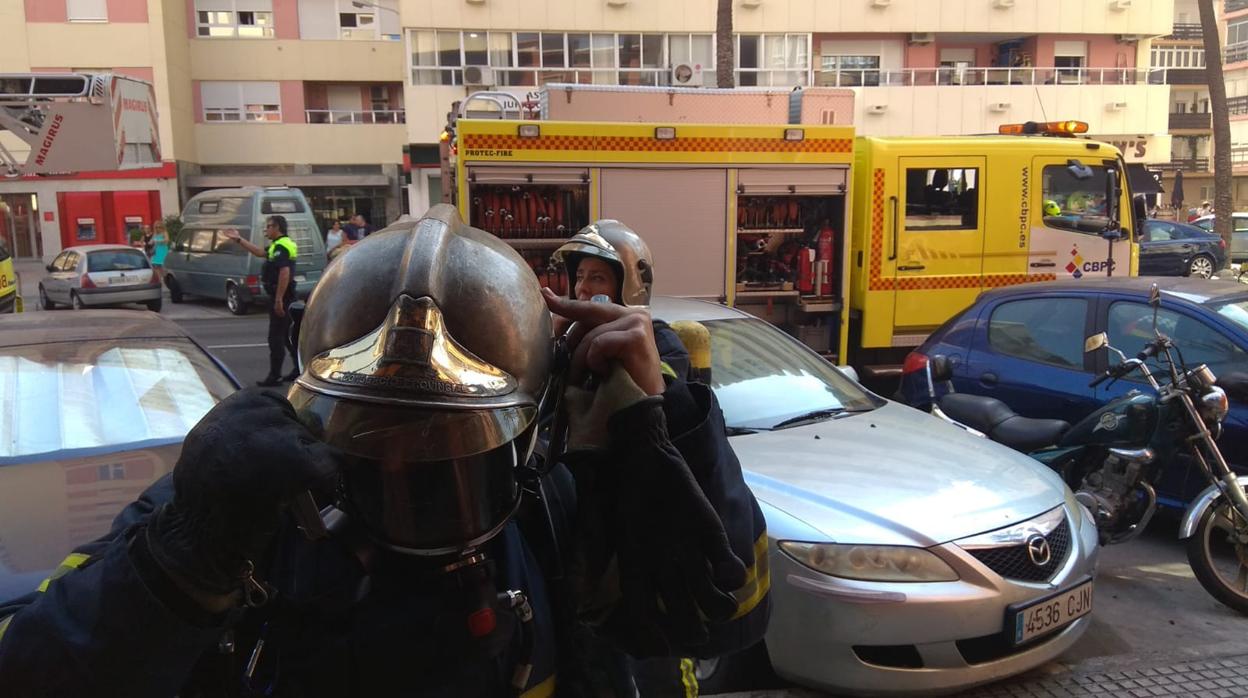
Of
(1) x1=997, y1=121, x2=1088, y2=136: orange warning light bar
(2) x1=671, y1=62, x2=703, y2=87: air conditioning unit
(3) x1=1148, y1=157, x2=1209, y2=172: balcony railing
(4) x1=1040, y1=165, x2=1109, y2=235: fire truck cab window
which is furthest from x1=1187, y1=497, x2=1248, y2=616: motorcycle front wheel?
(3) x1=1148, y1=157, x2=1209, y2=172: balcony railing

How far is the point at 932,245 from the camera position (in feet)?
27.0

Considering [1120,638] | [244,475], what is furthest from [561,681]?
[1120,638]

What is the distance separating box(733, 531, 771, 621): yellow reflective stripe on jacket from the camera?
141cm

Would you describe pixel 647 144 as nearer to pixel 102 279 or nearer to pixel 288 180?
pixel 102 279

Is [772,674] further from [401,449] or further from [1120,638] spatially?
[401,449]

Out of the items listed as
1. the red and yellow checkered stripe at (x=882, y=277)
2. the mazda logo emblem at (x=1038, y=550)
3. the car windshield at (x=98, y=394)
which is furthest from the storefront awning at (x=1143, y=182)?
the car windshield at (x=98, y=394)

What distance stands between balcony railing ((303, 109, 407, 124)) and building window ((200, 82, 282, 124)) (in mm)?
1286

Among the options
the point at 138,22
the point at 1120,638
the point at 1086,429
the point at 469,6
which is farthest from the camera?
the point at 138,22

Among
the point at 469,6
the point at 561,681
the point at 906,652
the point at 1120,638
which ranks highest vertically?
the point at 469,6

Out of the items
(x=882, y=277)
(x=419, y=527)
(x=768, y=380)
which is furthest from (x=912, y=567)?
(x=882, y=277)

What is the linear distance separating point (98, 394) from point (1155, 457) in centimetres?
500

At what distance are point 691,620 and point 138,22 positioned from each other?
109 ft

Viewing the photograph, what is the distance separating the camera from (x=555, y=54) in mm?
27391

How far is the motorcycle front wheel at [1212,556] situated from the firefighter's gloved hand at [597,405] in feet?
13.3
